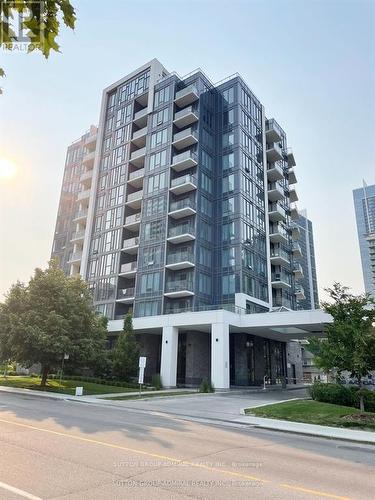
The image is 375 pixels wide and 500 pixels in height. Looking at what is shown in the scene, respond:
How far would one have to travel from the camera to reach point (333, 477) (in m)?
7.26

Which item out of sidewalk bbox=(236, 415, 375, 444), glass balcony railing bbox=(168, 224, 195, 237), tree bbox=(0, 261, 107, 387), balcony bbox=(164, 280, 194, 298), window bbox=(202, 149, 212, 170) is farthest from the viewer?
window bbox=(202, 149, 212, 170)

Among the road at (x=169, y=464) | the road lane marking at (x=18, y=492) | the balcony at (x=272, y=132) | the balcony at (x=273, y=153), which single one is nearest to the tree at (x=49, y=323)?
the road at (x=169, y=464)

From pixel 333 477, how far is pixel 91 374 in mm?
37938

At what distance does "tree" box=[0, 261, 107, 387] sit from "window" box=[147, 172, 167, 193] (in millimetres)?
17978

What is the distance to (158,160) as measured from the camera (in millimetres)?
47656

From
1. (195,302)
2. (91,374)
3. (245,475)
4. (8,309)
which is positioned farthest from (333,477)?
(91,374)

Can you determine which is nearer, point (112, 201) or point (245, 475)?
point (245, 475)

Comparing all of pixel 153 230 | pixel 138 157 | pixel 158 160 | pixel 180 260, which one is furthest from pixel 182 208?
pixel 138 157

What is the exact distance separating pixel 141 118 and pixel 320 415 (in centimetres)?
4542

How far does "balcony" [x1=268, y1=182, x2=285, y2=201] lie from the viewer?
173 ft

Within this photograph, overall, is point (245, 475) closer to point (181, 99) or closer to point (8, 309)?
point (8, 309)

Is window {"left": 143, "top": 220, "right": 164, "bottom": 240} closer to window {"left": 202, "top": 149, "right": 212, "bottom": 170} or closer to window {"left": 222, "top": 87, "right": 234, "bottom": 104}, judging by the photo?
window {"left": 202, "top": 149, "right": 212, "bottom": 170}

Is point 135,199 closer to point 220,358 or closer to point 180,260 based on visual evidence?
point 180,260

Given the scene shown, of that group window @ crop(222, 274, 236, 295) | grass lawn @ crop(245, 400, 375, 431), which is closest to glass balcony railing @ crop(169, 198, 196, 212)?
window @ crop(222, 274, 236, 295)
